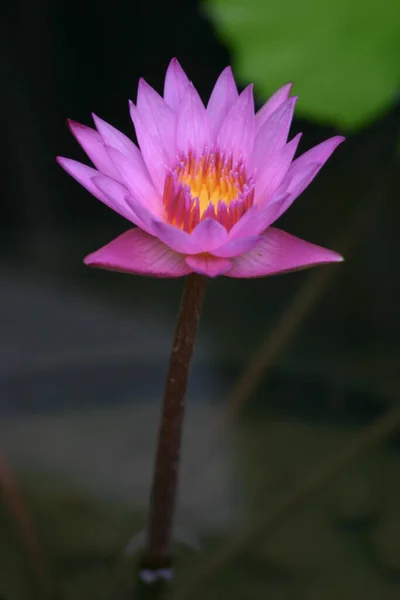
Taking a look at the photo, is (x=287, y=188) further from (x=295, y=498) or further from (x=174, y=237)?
(x=295, y=498)

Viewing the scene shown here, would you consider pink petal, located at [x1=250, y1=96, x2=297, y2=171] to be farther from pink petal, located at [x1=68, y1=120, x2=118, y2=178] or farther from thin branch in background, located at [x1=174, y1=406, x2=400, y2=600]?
thin branch in background, located at [x1=174, y1=406, x2=400, y2=600]

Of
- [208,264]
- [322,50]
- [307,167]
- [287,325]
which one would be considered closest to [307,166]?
[307,167]

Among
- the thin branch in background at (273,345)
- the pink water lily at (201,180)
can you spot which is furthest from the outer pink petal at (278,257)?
the thin branch in background at (273,345)

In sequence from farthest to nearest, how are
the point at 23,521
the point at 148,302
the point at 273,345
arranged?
the point at 148,302 < the point at 273,345 < the point at 23,521

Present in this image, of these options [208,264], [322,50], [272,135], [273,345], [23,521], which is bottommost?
[23,521]

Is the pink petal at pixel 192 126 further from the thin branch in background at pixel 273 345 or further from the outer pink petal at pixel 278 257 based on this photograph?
the thin branch in background at pixel 273 345
